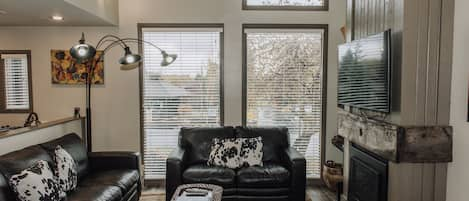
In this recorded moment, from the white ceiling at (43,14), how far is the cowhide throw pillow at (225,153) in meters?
2.14

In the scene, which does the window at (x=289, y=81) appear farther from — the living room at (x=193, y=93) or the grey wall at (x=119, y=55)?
the grey wall at (x=119, y=55)

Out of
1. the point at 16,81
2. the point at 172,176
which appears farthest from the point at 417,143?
the point at 16,81

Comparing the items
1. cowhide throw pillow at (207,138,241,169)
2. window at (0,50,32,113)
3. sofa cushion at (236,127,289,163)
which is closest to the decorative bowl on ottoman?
cowhide throw pillow at (207,138,241,169)

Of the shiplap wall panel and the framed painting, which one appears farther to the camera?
the framed painting

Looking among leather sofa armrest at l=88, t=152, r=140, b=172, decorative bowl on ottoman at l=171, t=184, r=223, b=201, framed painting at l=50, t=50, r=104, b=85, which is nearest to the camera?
decorative bowl on ottoman at l=171, t=184, r=223, b=201

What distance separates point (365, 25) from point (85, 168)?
3.30 meters

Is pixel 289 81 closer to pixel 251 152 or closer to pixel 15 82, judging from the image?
pixel 251 152

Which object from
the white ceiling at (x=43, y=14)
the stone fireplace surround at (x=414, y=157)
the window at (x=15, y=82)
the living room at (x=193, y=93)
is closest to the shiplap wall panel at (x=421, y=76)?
the stone fireplace surround at (x=414, y=157)

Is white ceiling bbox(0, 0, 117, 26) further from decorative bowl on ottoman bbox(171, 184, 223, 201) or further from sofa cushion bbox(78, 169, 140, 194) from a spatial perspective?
decorative bowl on ottoman bbox(171, 184, 223, 201)

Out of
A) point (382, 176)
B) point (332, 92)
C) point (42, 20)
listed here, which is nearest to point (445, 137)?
point (382, 176)

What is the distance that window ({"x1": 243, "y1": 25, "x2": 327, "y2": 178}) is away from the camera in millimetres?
4426

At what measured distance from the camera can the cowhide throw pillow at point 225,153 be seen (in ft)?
12.4

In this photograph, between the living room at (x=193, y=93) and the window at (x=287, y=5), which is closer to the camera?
the living room at (x=193, y=93)

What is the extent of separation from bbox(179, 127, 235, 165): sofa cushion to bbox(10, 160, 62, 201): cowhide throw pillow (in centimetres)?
167
